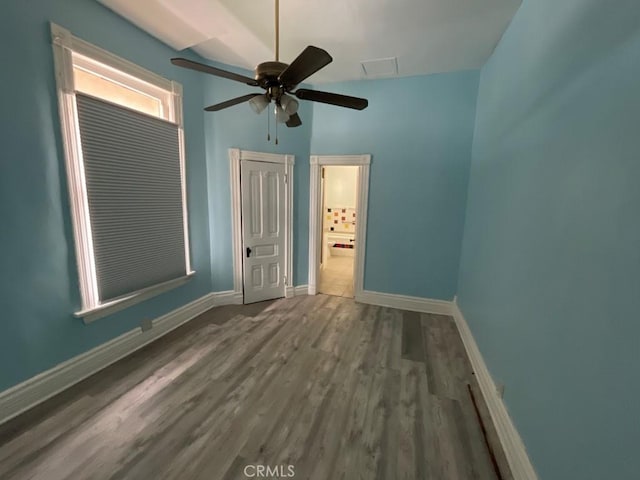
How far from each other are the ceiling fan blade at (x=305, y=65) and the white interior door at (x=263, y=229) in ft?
6.73

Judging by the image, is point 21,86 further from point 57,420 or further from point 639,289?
point 639,289

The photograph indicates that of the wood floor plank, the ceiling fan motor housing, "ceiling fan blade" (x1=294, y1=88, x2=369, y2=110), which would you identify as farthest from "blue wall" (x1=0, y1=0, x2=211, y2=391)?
the wood floor plank

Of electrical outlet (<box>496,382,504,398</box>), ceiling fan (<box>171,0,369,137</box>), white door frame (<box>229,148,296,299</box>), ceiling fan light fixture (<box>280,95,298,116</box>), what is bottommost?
electrical outlet (<box>496,382,504,398</box>)

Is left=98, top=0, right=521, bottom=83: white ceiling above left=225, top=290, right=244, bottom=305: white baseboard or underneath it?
above

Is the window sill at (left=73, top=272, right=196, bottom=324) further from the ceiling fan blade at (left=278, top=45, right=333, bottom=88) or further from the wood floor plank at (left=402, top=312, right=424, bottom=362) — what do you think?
the wood floor plank at (left=402, top=312, right=424, bottom=362)

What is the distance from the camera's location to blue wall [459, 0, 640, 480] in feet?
3.03

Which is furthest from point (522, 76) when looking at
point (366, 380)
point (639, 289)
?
point (366, 380)

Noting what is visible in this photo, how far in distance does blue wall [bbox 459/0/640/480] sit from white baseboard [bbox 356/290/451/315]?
159 centimetres

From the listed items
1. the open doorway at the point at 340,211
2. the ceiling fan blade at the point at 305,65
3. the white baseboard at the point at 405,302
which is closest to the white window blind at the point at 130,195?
the ceiling fan blade at the point at 305,65

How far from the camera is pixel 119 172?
92.6 inches

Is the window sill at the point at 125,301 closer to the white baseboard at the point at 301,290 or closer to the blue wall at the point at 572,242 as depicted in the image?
the white baseboard at the point at 301,290

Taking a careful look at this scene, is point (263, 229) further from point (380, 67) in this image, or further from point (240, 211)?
point (380, 67)

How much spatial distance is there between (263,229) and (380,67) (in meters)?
2.53

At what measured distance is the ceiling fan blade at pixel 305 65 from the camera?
135 centimetres
